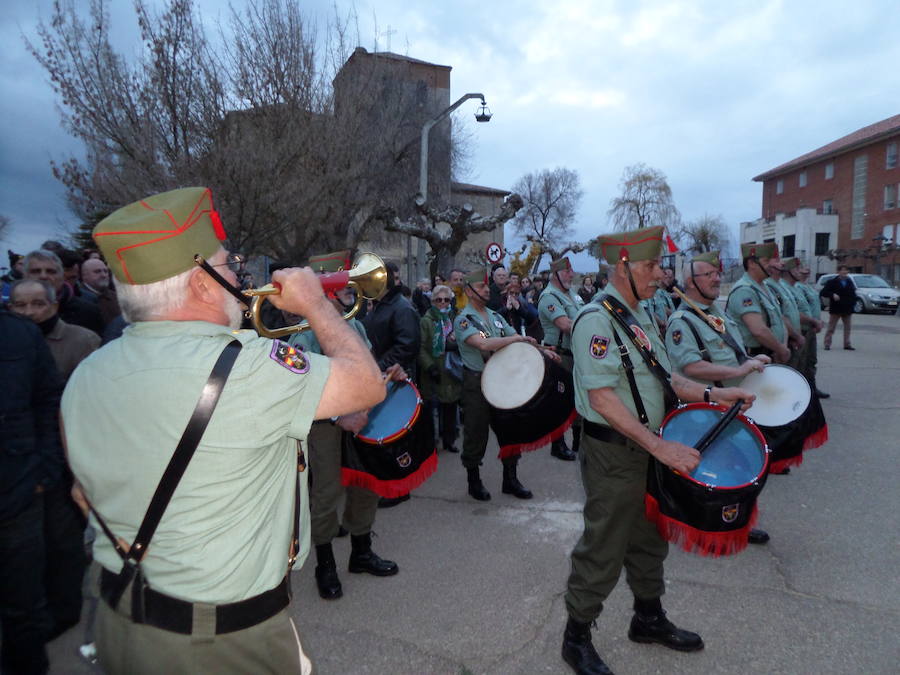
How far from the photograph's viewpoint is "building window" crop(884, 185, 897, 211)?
39.7 meters

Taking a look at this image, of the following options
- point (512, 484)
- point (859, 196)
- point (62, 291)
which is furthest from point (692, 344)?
point (859, 196)

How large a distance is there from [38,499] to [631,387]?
8.57 feet

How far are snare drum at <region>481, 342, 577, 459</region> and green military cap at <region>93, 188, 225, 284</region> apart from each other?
330cm

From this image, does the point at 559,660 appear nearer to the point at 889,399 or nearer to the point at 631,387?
the point at 631,387

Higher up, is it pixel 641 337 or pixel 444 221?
pixel 444 221

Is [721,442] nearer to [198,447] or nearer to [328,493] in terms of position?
[328,493]

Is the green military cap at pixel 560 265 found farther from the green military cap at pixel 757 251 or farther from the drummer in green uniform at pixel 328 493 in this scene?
the drummer in green uniform at pixel 328 493

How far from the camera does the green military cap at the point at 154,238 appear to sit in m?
1.33

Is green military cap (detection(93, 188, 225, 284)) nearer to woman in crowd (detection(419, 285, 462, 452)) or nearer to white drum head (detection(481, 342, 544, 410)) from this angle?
white drum head (detection(481, 342, 544, 410))

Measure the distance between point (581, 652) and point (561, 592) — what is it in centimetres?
70

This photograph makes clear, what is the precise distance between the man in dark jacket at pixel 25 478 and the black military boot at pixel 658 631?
270 centimetres

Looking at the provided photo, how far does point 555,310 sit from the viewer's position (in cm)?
620

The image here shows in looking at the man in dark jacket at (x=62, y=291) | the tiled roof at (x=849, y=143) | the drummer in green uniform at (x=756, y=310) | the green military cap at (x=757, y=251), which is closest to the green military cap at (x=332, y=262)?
the man in dark jacket at (x=62, y=291)

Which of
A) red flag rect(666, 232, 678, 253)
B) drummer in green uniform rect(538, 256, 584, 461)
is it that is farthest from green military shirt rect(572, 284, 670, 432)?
drummer in green uniform rect(538, 256, 584, 461)
